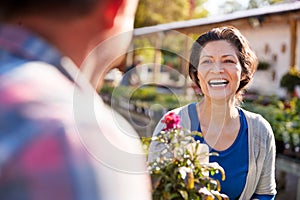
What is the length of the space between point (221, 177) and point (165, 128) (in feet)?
0.52

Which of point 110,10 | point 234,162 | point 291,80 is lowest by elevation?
point 234,162

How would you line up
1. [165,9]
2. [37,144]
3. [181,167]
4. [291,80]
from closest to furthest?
[37,144] < [181,167] < [165,9] < [291,80]

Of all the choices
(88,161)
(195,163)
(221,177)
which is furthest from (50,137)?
(221,177)

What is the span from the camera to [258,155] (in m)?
1.04

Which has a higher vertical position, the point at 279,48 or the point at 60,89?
the point at 279,48

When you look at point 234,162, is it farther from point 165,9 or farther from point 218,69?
point 165,9

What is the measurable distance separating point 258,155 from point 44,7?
0.76 meters

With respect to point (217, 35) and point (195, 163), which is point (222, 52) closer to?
point (217, 35)

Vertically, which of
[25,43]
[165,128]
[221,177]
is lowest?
[221,177]

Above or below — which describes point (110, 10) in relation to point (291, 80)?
below

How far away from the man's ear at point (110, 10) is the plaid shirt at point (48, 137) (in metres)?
0.05

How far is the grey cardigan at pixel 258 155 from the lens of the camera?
1.03 metres

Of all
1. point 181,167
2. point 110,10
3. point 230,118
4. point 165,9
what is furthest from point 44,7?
point 165,9

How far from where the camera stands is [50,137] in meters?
0.33
